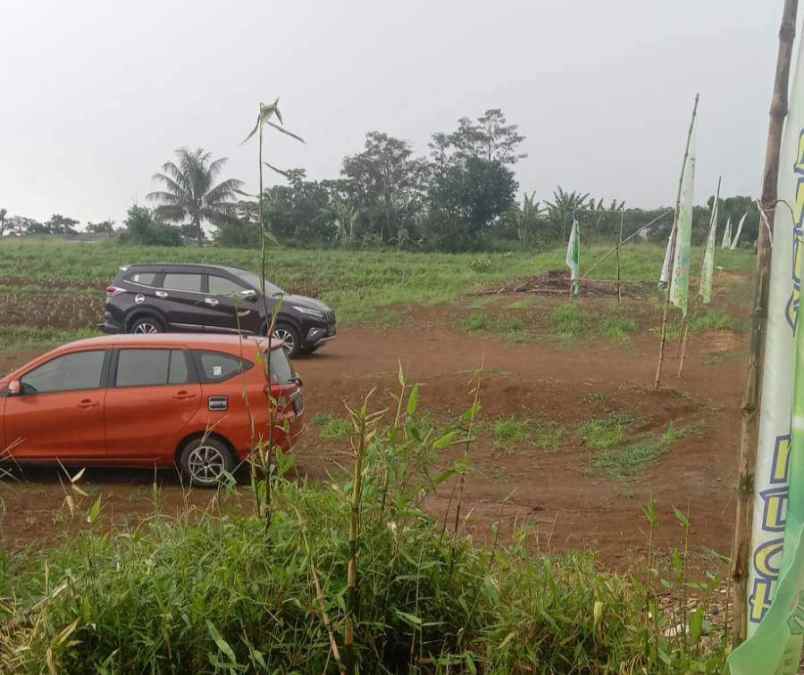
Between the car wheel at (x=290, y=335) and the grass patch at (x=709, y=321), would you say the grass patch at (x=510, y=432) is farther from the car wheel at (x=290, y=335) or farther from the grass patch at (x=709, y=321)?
the grass patch at (x=709, y=321)

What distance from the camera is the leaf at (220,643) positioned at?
279 centimetres

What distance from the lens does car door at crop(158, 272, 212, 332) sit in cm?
1562

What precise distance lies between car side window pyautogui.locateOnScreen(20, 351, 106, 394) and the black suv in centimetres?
748

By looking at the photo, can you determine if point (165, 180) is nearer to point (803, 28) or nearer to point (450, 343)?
point (450, 343)

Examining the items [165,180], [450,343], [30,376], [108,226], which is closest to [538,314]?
[450,343]

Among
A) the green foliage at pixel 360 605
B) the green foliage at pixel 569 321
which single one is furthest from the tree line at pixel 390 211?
the green foliage at pixel 360 605

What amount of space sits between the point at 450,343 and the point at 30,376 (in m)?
11.1

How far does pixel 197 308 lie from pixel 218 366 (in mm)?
8110

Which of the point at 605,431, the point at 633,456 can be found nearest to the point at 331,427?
the point at 605,431

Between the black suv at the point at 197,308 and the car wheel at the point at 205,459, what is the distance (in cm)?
766

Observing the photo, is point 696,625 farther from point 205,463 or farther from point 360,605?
point 205,463

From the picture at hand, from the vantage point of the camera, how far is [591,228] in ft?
145

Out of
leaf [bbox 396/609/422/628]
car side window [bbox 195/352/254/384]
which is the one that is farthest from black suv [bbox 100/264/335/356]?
leaf [bbox 396/609/422/628]

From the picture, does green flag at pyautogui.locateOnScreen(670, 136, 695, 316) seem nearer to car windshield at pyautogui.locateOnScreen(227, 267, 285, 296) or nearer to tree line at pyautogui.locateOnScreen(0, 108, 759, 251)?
car windshield at pyautogui.locateOnScreen(227, 267, 285, 296)
